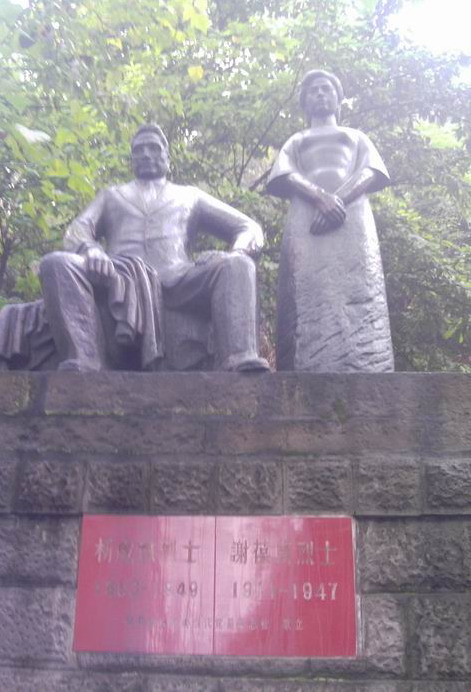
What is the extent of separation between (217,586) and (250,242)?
6.91 ft

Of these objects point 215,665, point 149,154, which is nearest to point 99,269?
point 149,154

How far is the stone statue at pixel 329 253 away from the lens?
521 centimetres

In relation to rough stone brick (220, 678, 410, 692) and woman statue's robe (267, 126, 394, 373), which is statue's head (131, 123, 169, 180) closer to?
woman statue's robe (267, 126, 394, 373)

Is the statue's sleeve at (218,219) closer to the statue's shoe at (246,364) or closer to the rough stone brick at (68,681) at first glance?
the statue's shoe at (246,364)

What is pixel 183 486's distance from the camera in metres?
4.36

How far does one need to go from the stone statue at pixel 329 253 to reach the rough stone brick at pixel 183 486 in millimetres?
1144

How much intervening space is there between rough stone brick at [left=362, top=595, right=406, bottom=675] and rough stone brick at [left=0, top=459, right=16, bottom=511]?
1.78m

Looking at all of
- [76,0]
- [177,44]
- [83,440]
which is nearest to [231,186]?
[177,44]

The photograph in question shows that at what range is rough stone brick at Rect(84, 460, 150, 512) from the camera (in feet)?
14.3

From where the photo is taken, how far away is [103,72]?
8.61 metres

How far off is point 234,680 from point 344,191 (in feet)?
10.1

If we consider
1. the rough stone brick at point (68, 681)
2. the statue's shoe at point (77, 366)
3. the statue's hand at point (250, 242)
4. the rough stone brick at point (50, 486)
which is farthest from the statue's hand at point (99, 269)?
the rough stone brick at point (68, 681)

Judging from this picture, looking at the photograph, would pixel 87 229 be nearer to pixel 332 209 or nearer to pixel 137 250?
pixel 137 250

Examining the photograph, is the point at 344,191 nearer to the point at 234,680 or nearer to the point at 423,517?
the point at 423,517
